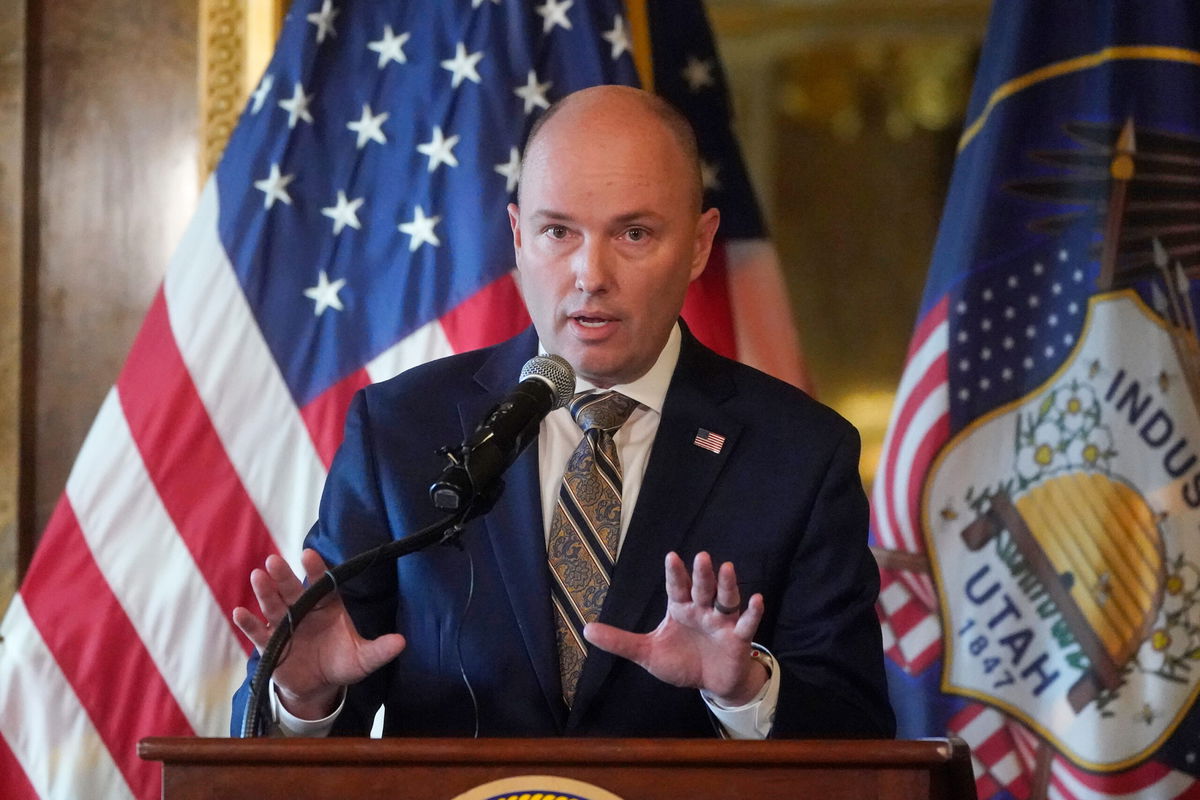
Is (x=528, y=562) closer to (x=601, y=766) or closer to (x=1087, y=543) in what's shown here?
(x=601, y=766)

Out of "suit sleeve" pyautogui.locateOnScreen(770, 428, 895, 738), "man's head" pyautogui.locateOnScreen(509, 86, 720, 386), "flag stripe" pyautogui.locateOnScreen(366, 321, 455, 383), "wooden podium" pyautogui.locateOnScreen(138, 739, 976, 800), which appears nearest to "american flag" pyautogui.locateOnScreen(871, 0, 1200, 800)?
"flag stripe" pyautogui.locateOnScreen(366, 321, 455, 383)

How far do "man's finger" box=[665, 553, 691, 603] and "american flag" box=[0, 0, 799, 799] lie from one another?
181 cm

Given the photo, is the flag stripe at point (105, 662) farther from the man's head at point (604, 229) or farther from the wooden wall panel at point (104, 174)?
the man's head at point (604, 229)

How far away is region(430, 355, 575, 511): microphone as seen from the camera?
146 cm

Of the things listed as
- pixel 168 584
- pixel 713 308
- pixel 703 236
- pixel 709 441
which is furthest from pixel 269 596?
pixel 713 308

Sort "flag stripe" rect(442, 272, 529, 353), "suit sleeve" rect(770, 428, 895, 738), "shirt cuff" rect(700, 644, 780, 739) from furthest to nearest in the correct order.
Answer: "flag stripe" rect(442, 272, 529, 353) → "suit sleeve" rect(770, 428, 895, 738) → "shirt cuff" rect(700, 644, 780, 739)

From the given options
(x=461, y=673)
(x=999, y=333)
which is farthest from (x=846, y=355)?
(x=461, y=673)

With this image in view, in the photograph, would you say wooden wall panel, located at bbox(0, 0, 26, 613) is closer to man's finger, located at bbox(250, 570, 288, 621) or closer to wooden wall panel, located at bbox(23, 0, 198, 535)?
wooden wall panel, located at bbox(23, 0, 198, 535)

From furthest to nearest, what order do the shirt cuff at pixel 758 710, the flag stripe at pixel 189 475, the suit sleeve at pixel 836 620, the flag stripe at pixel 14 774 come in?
the flag stripe at pixel 189 475 < the flag stripe at pixel 14 774 < the suit sleeve at pixel 836 620 < the shirt cuff at pixel 758 710

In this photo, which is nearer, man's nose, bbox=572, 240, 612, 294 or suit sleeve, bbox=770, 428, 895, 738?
suit sleeve, bbox=770, 428, 895, 738

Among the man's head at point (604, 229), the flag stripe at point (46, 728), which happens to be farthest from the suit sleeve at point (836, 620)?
the flag stripe at point (46, 728)

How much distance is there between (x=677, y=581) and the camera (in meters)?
1.57

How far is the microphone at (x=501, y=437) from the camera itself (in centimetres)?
146

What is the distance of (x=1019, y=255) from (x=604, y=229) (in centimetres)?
166
